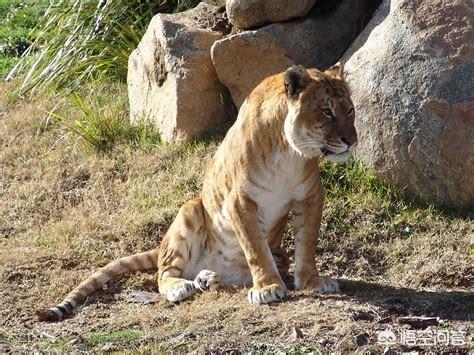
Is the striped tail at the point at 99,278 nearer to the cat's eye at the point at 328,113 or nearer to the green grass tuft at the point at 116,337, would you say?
the green grass tuft at the point at 116,337

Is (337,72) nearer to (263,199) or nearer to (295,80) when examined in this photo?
(295,80)

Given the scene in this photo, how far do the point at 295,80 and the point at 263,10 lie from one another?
2639mm

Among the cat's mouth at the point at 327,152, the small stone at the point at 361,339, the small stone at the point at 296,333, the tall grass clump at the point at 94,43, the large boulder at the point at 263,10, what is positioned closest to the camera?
the small stone at the point at 361,339

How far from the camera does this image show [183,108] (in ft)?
35.4

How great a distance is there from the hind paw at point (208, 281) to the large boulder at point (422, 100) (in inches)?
75.0

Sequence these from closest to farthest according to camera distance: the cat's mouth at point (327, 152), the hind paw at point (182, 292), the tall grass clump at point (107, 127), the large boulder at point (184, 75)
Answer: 1. the cat's mouth at point (327, 152)
2. the hind paw at point (182, 292)
3. the large boulder at point (184, 75)
4. the tall grass clump at point (107, 127)

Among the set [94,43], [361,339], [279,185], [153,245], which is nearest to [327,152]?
[279,185]

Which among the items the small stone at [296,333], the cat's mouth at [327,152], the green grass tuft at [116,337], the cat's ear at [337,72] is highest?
the cat's ear at [337,72]

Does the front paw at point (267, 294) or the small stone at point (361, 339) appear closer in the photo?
the small stone at point (361, 339)

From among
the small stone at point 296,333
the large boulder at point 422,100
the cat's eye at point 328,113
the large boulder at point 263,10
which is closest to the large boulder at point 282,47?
the large boulder at point 263,10

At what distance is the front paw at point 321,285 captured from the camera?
8086mm

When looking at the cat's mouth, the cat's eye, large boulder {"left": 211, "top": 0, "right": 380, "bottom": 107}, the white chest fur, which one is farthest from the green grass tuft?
large boulder {"left": 211, "top": 0, "right": 380, "bottom": 107}

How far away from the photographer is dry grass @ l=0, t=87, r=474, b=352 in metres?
7.33

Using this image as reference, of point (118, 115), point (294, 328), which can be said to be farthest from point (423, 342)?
point (118, 115)
